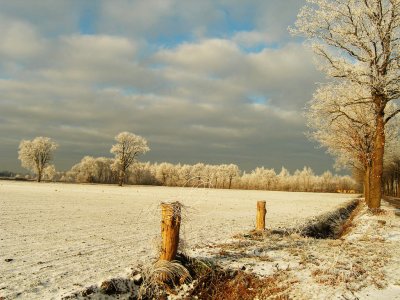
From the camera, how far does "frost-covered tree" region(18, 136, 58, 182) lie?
130250mm

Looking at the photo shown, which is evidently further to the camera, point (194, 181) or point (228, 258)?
point (228, 258)

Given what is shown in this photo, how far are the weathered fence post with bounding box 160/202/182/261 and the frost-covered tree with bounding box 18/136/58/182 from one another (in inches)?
5058

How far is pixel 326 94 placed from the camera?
27859mm

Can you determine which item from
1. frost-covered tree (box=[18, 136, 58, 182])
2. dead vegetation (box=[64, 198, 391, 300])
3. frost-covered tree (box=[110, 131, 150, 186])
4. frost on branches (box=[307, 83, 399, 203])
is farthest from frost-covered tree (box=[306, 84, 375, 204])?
frost-covered tree (box=[18, 136, 58, 182])

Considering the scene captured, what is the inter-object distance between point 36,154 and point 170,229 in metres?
133

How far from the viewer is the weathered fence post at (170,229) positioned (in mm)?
9781

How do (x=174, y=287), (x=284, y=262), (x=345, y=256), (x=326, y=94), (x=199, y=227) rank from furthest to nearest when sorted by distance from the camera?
(x=326, y=94), (x=199, y=227), (x=345, y=256), (x=284, y=262), (x=174, y=287)

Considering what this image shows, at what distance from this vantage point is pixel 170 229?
988cm

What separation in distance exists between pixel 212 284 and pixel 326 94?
21.4 metres

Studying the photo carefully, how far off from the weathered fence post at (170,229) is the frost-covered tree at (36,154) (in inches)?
5058

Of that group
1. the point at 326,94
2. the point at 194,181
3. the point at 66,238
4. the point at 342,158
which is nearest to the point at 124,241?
the point at 66,238

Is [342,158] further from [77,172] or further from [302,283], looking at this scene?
[77,172]

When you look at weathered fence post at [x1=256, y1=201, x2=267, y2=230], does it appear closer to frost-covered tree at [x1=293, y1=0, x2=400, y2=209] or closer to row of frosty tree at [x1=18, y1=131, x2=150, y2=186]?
frost-covered tree at [x1=293, y1=0, x2=400, y2=209]

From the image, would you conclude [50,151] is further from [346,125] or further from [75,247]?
[75,247]
